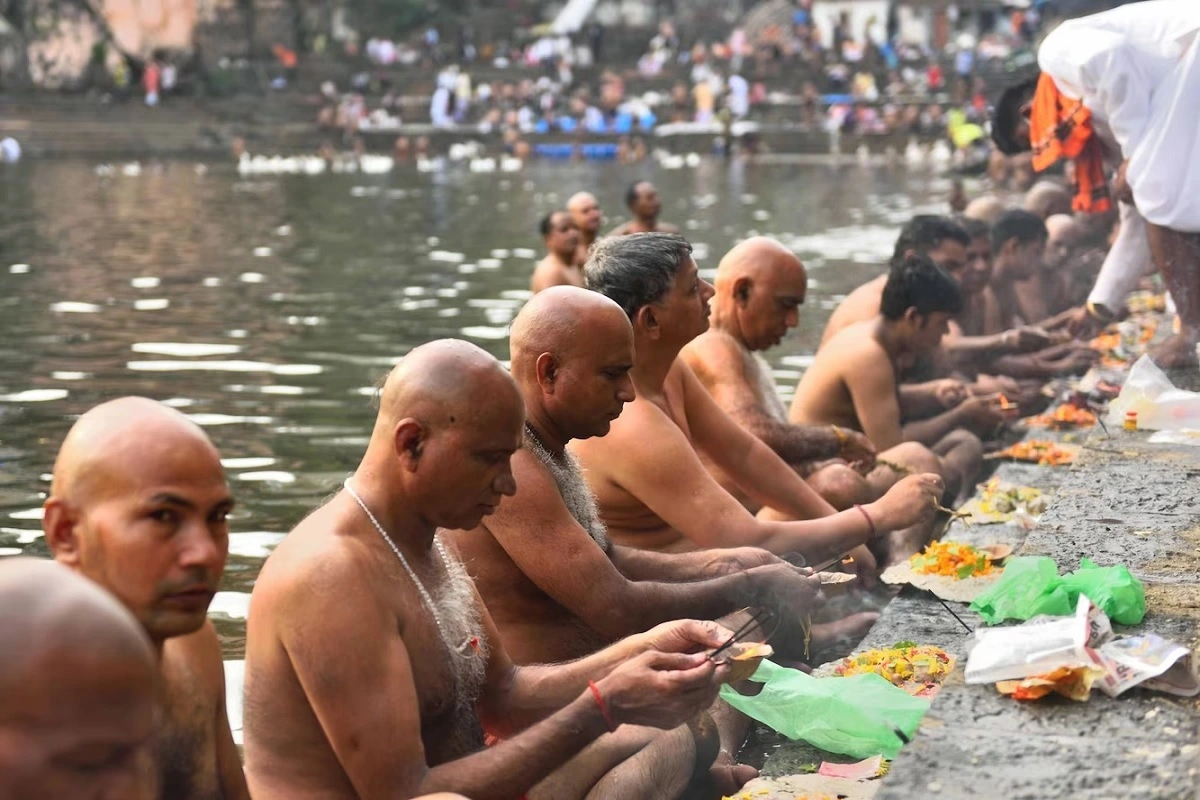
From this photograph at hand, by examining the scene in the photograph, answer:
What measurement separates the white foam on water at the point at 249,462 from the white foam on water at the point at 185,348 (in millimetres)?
3715

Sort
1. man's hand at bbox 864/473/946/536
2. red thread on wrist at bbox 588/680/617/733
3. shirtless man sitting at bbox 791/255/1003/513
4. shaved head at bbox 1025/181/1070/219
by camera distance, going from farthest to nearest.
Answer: shaved head at bbox 1025/181/1070/219 → shirtless man sitting at bbox 791/255/1003/513 → man's hand at bbox 864/473/946/536 → red thread on wrist at bbox 588/680/617/733

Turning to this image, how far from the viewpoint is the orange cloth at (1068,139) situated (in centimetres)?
873

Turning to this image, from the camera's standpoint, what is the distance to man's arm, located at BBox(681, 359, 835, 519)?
583 cm

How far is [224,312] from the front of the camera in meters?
15.7

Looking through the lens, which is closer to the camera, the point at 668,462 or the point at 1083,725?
the point at 1083,725

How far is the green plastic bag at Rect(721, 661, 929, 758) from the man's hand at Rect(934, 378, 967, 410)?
388 cm

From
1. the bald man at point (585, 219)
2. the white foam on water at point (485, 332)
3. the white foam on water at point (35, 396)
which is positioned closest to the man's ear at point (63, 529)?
the white foam on water at point (35, 396)

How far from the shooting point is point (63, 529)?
283 cm

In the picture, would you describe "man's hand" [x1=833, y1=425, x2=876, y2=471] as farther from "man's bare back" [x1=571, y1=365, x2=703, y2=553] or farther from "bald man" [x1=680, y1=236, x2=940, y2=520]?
"man's bare back" [x1=571, y1=365, x2=703, y2=553]

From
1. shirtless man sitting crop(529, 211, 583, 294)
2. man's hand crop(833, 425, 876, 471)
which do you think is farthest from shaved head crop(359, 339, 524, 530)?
shirtless man sitting crop(529, 211, 583, 294)

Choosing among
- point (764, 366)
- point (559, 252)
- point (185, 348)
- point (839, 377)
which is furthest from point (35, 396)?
point (764, 366)

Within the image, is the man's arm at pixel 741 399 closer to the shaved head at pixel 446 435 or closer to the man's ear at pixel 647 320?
the man's ear at pixel 647 320

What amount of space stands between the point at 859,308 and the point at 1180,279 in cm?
157

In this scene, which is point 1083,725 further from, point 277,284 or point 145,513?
point 277,284
